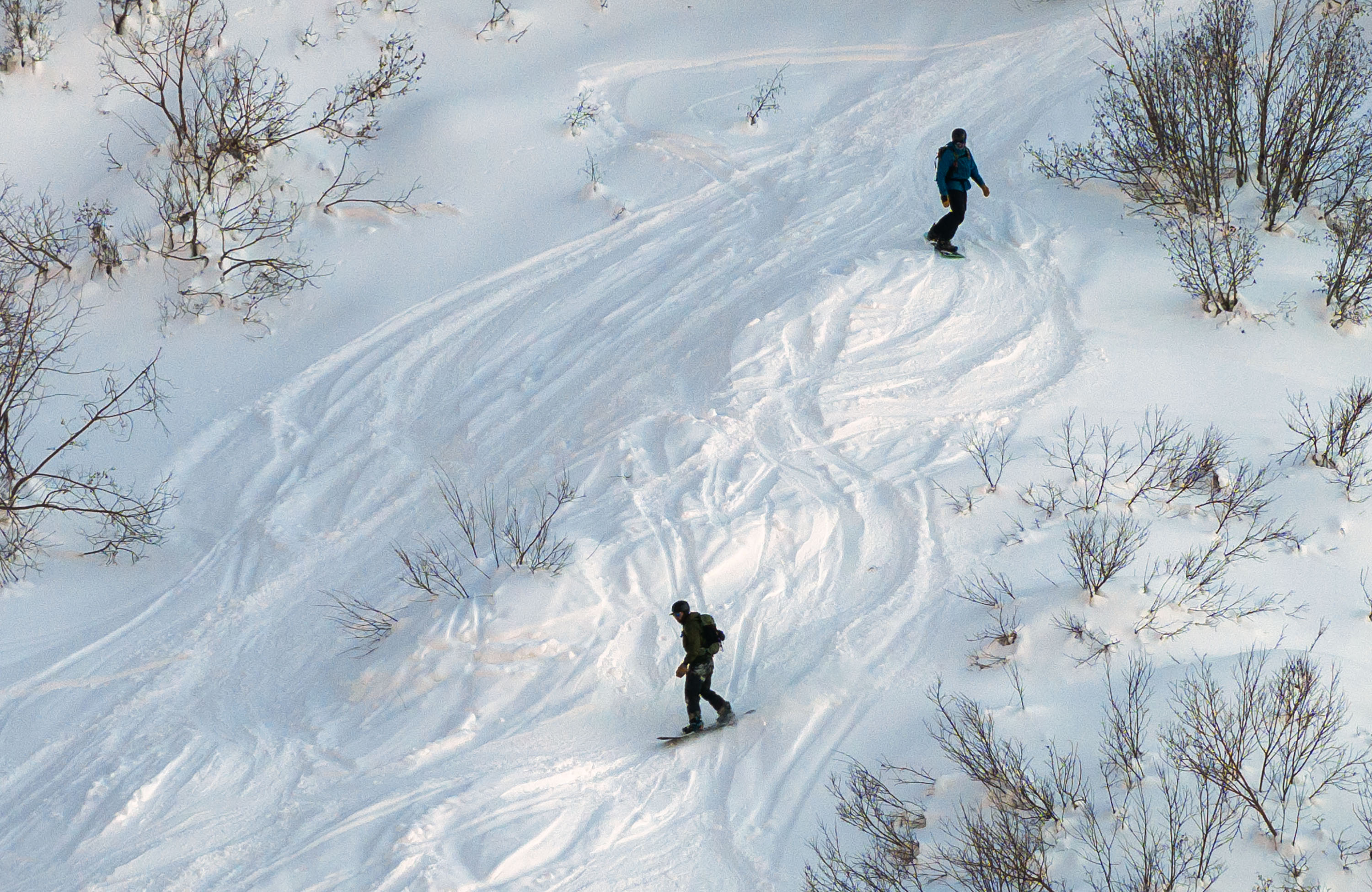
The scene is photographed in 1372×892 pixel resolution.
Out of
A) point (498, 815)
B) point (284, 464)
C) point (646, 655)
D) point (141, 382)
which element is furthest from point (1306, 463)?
point (141, 382)

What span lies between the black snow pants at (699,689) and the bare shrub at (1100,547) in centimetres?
292

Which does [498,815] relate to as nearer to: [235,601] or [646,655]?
[646,655]

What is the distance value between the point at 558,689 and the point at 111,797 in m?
3.57

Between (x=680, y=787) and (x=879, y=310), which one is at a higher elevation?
(x=879, y=310)

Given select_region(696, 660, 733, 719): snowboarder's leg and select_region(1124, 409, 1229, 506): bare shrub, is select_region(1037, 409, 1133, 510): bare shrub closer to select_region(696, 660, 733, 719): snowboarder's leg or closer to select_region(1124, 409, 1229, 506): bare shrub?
select_region(1124, 409, 1229, 506): bare shrub

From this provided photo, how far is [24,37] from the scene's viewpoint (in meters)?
17.0

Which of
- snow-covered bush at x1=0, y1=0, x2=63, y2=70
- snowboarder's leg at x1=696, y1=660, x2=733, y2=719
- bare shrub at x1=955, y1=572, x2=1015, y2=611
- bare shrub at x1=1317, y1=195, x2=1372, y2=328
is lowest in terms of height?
snowboarder's leg at x1=696, y1=660, x2=733, y2=719

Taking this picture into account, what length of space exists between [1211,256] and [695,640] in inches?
294

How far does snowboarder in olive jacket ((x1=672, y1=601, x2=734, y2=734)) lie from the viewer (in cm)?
870

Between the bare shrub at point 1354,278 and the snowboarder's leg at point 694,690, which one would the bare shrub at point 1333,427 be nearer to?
the bare shrub at point 1354,278

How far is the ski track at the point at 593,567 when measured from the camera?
28.5ft

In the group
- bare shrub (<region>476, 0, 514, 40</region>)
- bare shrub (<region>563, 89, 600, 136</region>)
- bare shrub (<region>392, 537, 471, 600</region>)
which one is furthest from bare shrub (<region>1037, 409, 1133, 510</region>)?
bare shrub (<region>476, 0, 514, 40</region>)

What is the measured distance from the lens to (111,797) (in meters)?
9.39

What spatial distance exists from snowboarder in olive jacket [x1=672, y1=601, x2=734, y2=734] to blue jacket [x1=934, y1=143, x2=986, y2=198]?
6329 millimetres
